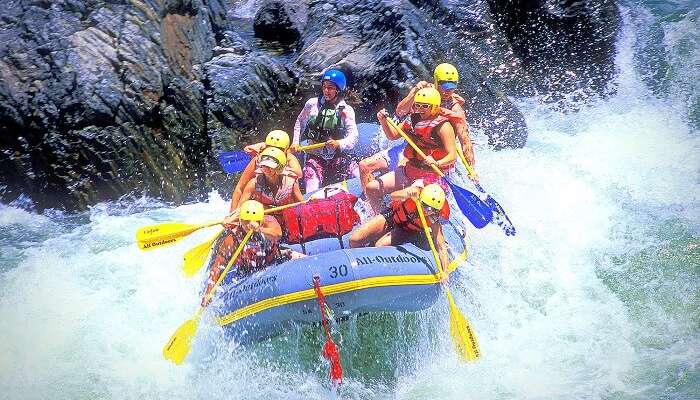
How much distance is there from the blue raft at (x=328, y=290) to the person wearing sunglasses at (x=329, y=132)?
5.98 feet

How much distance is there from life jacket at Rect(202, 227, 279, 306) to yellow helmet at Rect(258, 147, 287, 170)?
1.86 ft

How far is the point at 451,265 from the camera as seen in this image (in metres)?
4.70

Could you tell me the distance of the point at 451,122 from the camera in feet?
19.6

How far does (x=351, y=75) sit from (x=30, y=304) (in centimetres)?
445

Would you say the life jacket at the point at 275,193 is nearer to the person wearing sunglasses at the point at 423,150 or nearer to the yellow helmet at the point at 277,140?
the yellow helmet at the point at 277,140

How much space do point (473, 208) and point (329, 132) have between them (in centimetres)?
171

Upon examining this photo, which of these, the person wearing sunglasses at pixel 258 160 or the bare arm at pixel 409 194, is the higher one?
the person wearing sunglasses at pixel 258 160

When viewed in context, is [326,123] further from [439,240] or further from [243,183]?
[439,240]

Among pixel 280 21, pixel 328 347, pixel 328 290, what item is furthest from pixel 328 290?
pixel 280 21

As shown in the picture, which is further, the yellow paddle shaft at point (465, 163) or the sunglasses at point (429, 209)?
the yellow paddle shaft at point (465, 163)

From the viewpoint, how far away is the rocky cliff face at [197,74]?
6785 millimetres

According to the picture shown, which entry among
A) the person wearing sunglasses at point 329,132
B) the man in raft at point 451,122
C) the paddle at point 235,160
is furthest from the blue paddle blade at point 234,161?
the man in raft at point 451,122

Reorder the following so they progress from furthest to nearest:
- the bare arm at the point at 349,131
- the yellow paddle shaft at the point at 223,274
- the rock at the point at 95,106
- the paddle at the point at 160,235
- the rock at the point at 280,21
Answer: the rock at the point at 280,21
the rock at the point at 95,106
the bare arm at the point at 349,131
the paddle at the point at 160,235
the yellow paddle shaft at the point at 223,274

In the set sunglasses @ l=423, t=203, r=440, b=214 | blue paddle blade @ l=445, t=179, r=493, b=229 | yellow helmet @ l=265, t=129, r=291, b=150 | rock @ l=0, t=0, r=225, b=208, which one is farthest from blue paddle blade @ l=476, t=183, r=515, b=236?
rock @ l=0, t=0, r=225, b=208
